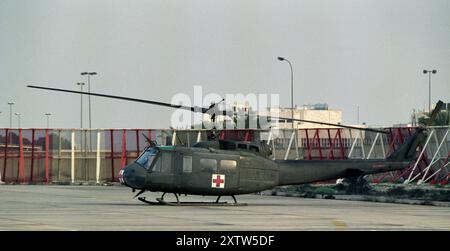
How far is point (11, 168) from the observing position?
7000cm

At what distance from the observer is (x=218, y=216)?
31.9 metres

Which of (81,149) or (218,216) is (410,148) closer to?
(218,216)

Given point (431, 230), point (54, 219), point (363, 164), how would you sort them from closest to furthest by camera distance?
point (431, 230)
point (54, 219)
point (363, 164)

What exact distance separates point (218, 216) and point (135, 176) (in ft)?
21.2

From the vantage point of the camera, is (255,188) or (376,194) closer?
(255,188)

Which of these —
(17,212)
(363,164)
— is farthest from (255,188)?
(17,212)

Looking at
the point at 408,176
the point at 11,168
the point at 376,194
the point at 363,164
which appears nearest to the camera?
the point at 363,164

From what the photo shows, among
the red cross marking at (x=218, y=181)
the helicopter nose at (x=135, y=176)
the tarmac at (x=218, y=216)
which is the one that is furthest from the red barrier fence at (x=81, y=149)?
the helicopter nose at (x=135, y=176)

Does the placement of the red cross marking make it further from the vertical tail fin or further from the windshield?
the vertical tail fin

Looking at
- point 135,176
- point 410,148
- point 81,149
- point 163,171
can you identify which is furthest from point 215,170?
point 81,149

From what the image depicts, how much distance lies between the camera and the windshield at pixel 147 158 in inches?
1481

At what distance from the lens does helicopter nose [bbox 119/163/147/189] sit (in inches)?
1469
